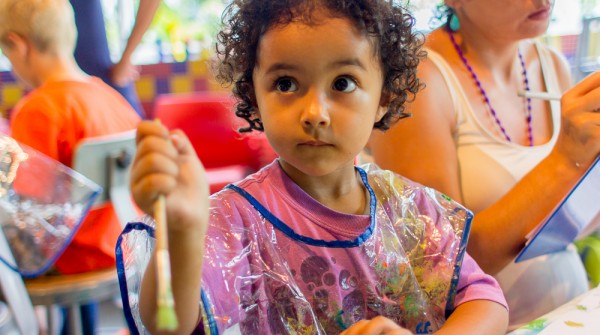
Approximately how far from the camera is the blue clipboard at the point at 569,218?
0.91 m

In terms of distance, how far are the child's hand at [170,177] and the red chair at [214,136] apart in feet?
7.88

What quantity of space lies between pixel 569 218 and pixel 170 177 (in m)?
0.70

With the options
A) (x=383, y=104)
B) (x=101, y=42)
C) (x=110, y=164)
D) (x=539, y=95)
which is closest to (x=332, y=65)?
(x=383, y=104)

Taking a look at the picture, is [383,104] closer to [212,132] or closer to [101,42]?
[101,42]

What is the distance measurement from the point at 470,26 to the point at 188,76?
11.3 ft

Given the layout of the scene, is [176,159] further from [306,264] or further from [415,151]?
[415,151]

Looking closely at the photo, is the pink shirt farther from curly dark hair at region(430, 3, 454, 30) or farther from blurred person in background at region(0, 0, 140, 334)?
blurred person in background at region(0, 0, 140, 334)

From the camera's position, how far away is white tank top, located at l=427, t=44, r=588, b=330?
3.58 ft

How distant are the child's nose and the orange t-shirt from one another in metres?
1.16

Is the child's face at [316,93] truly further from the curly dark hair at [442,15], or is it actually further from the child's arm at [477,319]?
the curly dark hair at [442,15]

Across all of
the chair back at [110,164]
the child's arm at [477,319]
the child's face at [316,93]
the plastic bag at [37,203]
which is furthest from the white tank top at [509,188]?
the chair back at [110,164]

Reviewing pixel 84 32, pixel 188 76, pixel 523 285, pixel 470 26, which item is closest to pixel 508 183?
pixel 523 285

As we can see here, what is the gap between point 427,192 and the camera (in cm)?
95

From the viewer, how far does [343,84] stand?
0.75m
